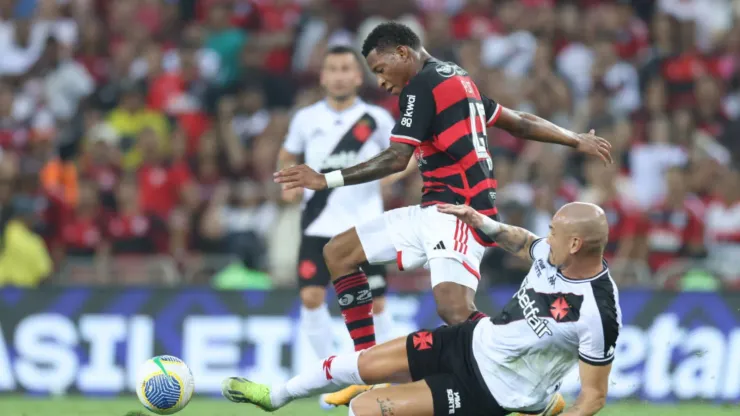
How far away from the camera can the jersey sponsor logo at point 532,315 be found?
24.3 ft

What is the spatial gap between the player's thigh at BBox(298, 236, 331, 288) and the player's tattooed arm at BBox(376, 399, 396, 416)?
3.12 meters

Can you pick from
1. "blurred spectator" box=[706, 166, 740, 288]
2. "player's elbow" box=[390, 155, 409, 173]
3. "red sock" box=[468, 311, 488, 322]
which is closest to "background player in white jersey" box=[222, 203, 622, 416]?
"red sock" box=[468, 311, 488, 322]

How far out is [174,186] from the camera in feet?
53.9

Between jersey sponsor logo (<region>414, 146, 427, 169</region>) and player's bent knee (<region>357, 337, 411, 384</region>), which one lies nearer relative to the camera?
player's bent knee (<region>357, 337, 411, 384</region>)

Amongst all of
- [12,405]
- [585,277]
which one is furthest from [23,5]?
[585,277]

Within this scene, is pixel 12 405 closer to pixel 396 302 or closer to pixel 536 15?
pixel 396 302

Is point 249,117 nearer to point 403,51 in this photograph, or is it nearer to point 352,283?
point 352,283

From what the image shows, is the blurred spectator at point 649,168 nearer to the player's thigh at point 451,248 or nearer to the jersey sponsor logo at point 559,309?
the player's thigh at point 451,248

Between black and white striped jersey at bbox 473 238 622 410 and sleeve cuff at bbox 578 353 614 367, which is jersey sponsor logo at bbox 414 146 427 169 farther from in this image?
sleeve cuff at bbox 578 353 614 367

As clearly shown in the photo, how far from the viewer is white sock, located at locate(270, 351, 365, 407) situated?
8016mm

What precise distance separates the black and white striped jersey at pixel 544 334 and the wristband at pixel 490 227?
0.45m

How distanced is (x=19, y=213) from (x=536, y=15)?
27.9ft

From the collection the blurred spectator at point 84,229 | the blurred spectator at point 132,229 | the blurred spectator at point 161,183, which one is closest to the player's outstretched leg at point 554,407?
the blurred spectator at point 132,229

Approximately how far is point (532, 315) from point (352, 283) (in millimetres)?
1964
